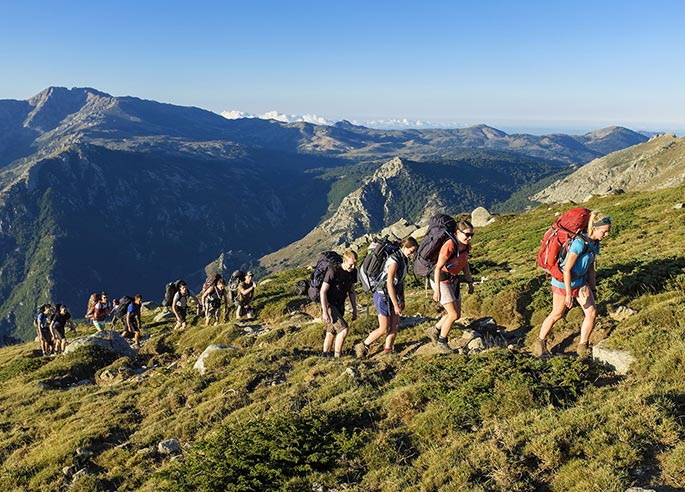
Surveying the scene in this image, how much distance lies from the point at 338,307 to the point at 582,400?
6.17 m

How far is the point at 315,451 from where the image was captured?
23.0 feet

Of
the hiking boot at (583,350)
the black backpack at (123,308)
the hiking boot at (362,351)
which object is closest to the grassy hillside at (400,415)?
the hiking boot at (362,351)

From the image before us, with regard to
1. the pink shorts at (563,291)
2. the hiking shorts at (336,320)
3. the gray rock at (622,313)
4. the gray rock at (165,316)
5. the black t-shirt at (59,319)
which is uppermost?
the pink shorts at (563,291)

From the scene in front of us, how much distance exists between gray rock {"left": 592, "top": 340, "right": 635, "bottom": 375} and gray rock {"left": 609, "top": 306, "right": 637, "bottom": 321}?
238 centimetres

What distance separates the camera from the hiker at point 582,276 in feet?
28.1

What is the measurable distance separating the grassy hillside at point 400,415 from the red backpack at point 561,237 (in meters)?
1.98

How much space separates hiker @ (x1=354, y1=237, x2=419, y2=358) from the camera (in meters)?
10.5

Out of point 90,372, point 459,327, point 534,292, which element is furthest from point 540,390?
point 90,372

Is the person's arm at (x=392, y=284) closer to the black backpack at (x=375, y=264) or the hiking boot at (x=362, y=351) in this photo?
the black backpack at (x=375, y=264)

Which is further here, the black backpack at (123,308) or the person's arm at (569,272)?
the black backpack at (123,308)

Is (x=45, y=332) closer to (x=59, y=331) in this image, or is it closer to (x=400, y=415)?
(x=59, y=331)

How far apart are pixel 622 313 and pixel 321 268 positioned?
25.2ft

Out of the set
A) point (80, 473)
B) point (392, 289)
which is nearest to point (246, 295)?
point (392, 289)

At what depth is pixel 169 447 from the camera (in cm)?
862
